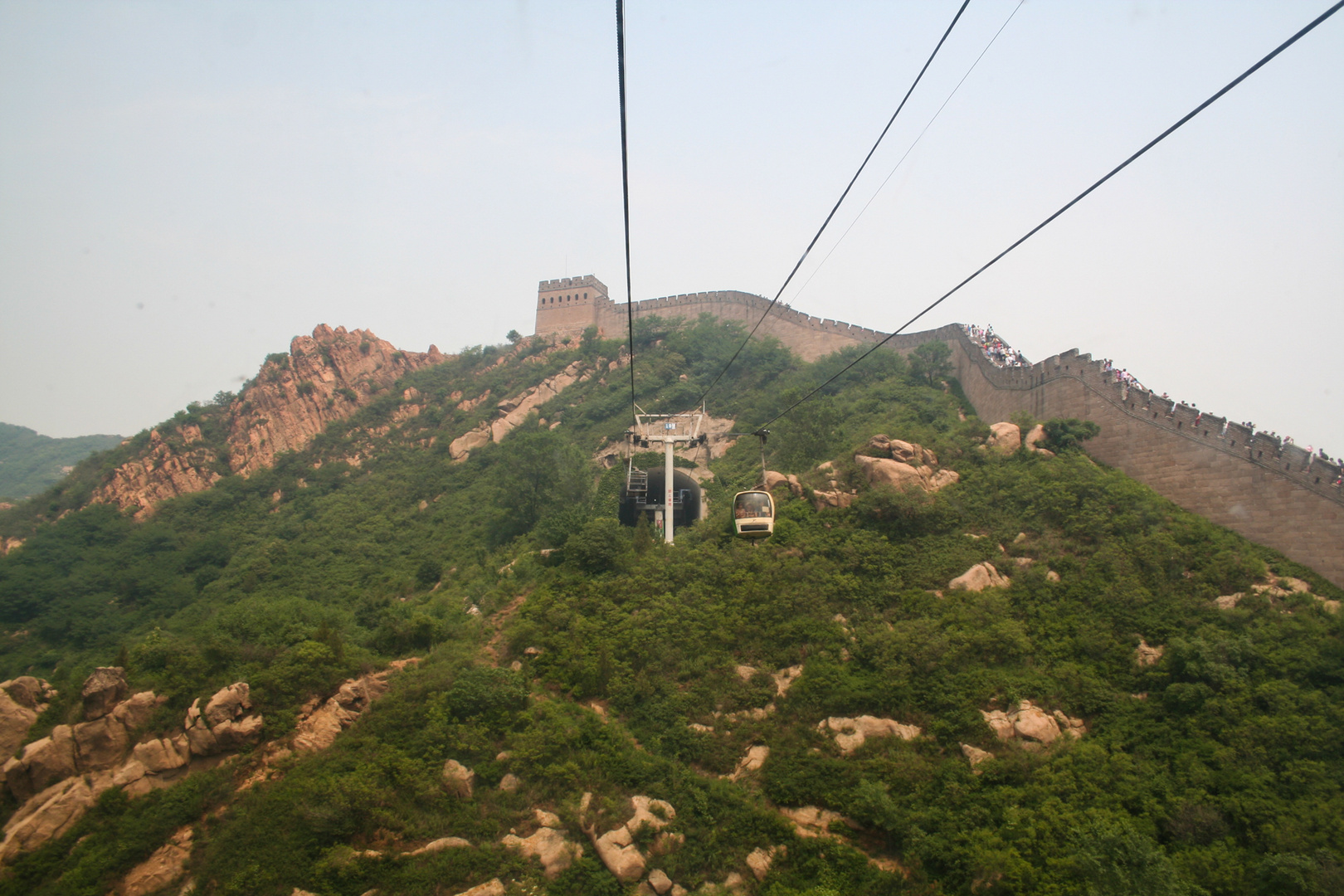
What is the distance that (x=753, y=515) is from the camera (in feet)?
62.0

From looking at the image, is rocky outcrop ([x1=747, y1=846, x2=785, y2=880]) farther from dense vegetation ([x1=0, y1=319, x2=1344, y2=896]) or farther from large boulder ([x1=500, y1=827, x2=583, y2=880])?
large boulder ([x1=500, y1=827, x2=583, y2=880])

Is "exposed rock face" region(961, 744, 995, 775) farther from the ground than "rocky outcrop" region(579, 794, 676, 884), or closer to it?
farther from the ground

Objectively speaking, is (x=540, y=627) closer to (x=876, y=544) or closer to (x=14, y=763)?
(x=876, y=544)

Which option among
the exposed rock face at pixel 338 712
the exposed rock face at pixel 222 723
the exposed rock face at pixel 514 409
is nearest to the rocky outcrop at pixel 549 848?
the exposed rock face at pixel 338 712

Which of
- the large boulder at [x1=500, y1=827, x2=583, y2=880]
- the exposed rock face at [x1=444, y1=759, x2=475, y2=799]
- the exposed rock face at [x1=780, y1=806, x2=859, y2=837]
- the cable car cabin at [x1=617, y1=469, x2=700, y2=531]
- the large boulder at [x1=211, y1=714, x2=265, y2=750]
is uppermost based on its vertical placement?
the cable car cabin at [x1=617, y1=469, x2=700, y2=531]

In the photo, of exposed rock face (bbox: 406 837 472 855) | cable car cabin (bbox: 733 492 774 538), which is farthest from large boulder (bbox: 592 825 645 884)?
cable car cabin (bbox: 733 492 774 538)

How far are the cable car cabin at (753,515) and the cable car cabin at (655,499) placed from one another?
22.2 feet

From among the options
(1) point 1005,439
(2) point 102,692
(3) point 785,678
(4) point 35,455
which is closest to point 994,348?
(1) point 1005,439

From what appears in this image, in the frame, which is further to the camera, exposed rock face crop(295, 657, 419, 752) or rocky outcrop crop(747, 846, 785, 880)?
exposed rock face crop(295, 657, 419, 752)

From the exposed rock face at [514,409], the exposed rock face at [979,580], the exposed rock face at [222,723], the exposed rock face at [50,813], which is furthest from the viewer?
the exposed rock face at [514,409]

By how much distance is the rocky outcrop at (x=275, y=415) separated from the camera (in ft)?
129

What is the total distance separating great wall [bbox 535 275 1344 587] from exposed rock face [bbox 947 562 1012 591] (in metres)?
5.72

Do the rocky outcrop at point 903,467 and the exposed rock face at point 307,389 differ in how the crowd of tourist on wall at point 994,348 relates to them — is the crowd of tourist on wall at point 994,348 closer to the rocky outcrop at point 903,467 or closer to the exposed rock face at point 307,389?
the rocky outcrop at point 903,467

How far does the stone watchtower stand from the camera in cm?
5838
